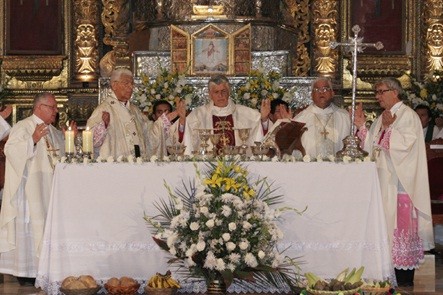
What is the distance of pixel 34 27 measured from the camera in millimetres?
16547

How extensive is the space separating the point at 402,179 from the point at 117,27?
637 cm

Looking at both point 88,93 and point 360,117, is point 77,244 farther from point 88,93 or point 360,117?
point 88,93

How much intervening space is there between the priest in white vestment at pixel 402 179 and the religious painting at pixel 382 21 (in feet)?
17.2

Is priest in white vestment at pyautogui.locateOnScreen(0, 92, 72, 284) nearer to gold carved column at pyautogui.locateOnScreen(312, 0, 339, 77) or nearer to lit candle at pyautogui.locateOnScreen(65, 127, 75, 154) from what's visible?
lit candle at pyautogui.locateOnScreen(65, 127, 75, 154)

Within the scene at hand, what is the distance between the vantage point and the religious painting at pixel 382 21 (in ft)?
54.2

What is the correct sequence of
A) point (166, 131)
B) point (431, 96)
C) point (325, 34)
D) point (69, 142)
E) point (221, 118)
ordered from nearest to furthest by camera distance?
point (69, 142)
point (166, 131)
point (221, 118)
point (431, 96)
point (325, 34)

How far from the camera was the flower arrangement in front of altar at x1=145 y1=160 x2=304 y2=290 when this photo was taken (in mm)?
8758

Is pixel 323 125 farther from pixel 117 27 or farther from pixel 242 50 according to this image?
pixel 117 27

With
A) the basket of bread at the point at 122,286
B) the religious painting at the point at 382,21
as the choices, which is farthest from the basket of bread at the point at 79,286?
the religious painting at the point at 382,21

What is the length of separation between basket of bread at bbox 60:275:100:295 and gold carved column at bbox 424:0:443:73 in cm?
862

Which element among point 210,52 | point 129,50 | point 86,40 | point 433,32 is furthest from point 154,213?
point 433,32

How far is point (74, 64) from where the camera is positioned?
1655 cm

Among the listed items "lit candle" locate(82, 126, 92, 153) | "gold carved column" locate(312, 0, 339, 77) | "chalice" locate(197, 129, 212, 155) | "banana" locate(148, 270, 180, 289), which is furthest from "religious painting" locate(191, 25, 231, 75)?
"banana" locate(148, 270, 180, 289)

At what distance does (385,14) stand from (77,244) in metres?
8.32
